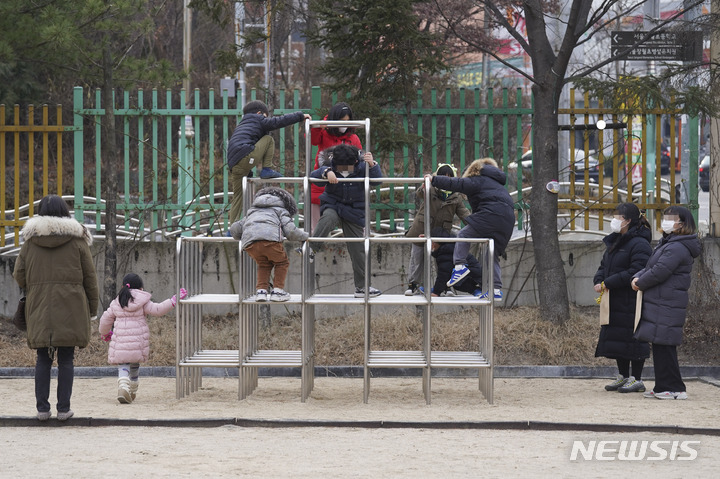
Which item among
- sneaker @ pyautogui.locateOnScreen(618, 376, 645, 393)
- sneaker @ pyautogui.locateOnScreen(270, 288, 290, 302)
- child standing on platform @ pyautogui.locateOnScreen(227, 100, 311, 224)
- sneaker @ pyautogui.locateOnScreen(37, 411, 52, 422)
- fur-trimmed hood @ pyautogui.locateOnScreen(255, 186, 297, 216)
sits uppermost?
child standing on platform @ pyautogui.locateOnScreen(227, 100, 311, 224)

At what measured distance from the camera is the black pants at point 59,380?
319 inches

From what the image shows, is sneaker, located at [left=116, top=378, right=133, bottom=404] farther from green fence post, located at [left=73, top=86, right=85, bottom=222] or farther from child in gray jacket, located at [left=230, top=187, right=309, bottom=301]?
green fence post, located at [left=73, top=86, right=85, bottom=222]

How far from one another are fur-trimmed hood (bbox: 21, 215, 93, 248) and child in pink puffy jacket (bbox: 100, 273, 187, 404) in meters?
1.02

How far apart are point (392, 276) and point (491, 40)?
14.6 meters

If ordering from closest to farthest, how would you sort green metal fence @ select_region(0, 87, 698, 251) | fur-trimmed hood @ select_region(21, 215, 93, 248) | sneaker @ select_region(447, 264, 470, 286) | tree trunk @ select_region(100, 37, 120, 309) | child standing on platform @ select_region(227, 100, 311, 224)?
fur-trimmed hood @ select_region(21, 215, 93, 248) < sneaker @ select_region(447, 264, 470, 286) < child standing on platform @ select_region(227, 100, 311, 224) < tree trunk @ select_region(100, 37, 120, 309) < green metal fence @ select_region(0, 87, 698, 251)

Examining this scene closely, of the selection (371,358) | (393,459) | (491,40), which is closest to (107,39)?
(371,358)

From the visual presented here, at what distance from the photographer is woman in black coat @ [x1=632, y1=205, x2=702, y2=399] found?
9.20m

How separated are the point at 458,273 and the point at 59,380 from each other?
3.63 metres

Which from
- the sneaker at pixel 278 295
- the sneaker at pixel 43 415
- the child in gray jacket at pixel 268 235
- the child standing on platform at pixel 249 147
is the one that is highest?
the child standing on platform at pixel 249 147

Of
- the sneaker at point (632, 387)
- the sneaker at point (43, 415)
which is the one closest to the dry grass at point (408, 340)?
the sneaker at point (632, 387)

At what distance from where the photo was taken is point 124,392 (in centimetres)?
905

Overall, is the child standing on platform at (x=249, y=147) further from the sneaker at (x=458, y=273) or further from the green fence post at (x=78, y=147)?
the green fence post at (x=78, y=147)

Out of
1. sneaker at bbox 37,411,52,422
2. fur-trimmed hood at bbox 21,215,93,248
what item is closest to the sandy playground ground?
sneaker at bbox 37,411,52,422

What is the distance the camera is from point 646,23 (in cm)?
1441
